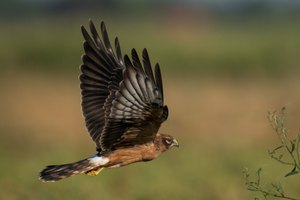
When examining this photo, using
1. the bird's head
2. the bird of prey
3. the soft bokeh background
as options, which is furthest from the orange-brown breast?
the soft bokeh background

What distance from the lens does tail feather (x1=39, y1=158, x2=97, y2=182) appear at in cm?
721

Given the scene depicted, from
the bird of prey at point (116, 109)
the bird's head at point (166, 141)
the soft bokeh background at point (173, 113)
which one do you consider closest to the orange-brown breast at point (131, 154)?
the bird of prey at point (116, 109)

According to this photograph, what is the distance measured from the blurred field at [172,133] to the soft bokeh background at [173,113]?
18 millimetres

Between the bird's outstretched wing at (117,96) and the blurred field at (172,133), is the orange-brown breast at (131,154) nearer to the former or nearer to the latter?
the bird's outstretched wing at (117,96)

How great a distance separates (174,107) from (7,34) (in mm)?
12007

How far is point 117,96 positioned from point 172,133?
28.0ft

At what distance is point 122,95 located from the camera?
22.8 ft

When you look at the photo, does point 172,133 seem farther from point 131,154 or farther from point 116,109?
point 116,109

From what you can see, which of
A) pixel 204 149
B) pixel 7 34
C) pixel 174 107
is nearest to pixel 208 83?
pixel 174 107

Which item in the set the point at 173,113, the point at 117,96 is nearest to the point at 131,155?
the point at 117,96

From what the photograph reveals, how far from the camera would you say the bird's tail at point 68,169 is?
721 cm

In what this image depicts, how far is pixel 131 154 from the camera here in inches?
293

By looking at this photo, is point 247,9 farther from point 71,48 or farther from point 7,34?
point 71,48

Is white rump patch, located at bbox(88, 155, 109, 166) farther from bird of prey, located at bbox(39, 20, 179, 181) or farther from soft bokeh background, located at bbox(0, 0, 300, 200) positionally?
soft bokeh background, located at bbox(0, 0, 300, 200)
